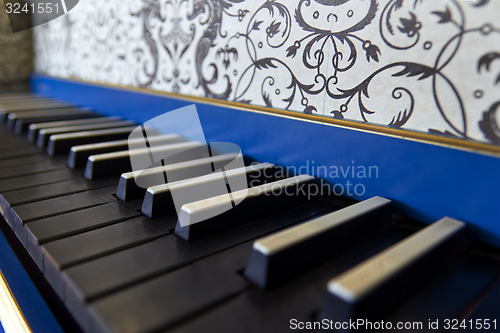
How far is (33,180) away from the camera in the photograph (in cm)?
69

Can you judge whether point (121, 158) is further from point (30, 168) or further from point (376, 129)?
point (376, 129)

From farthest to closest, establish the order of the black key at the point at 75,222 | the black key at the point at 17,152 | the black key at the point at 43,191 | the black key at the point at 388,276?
the black key at the point at 17,152 < the black key at the point at 43,191 < the black key at the point at 75,222 < the black key at the point at 388,276

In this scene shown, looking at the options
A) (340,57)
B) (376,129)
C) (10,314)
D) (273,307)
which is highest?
(340,57)

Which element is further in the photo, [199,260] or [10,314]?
[10,314]

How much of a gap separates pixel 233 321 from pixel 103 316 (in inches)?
4.7

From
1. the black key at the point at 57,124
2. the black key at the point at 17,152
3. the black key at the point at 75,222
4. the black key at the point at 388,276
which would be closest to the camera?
the black key at the point at 388,276

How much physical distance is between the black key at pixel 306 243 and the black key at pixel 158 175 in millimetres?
282

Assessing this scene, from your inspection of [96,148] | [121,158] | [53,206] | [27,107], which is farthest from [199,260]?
[27,107]

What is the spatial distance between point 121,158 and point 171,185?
0.23 meters

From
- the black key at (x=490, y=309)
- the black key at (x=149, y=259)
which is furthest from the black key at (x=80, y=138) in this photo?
the black key at (x=490, y=309)

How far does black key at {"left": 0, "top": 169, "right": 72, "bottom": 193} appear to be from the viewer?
65 cm

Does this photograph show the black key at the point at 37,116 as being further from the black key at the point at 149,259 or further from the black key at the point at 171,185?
the black key at the point at 149,259

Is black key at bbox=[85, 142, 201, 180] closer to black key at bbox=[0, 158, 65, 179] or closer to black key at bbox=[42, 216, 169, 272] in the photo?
black key at bbox=[0, 158, 65, 179]

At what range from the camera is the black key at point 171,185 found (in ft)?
1.83
